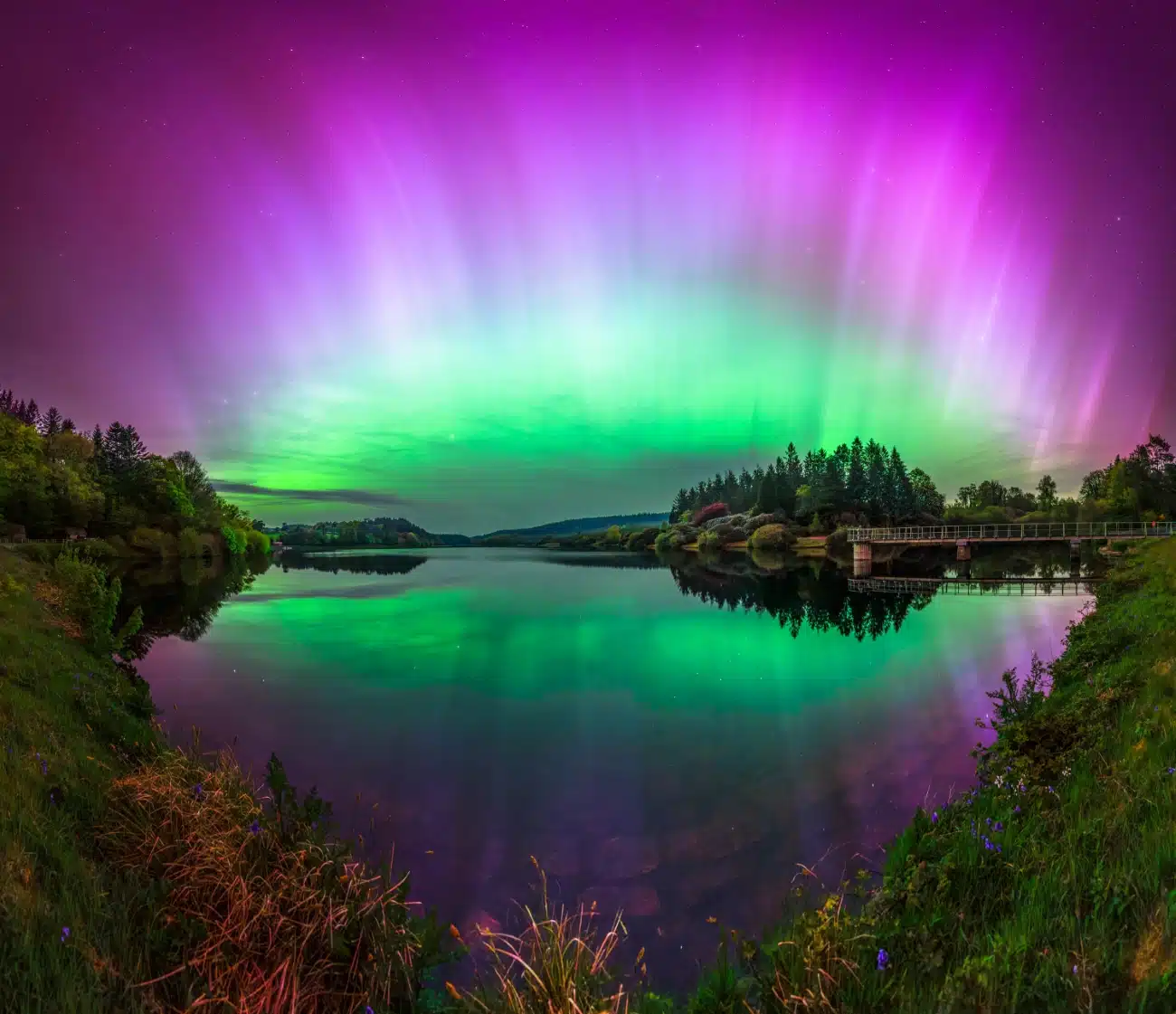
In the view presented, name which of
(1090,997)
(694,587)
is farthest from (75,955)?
(694,587)

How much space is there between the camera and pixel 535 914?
5.86m

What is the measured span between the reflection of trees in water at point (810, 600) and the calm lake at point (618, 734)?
494mm

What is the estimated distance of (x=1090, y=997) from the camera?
2.47 meters

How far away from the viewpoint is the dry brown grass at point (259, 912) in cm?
351

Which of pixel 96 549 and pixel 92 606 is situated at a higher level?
pixel 96 549

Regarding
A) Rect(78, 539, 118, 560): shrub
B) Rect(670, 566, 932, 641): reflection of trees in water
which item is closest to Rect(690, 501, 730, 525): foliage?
Rect(670, 566, 932, 641): reflection of trees in water

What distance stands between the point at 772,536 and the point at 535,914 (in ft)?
291

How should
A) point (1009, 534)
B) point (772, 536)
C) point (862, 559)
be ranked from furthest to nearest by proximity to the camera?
1. point (772, 536)
2. point (1009, 534)
3. point (862, 559)

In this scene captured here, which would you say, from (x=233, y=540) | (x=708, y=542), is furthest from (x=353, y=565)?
(x=708, y=542)

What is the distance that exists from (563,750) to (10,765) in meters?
→ 7.95

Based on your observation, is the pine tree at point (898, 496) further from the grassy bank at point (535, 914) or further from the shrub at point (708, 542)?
the grassy bank at point (535, 914)

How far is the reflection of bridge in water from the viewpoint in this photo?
37156mm

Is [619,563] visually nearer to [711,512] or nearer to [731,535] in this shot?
[731,535]

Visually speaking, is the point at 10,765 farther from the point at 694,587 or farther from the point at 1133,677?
the point at 694,587
